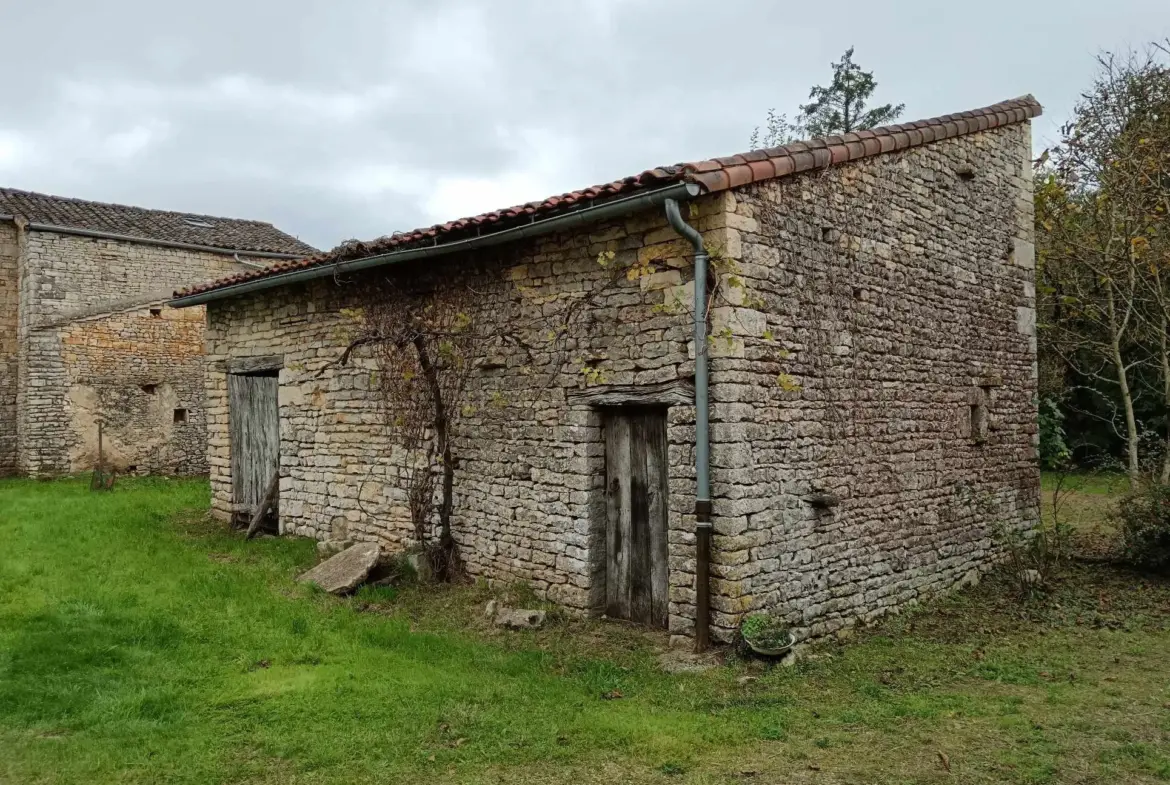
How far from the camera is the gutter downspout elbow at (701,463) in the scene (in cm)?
577

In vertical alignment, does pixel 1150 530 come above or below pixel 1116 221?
below

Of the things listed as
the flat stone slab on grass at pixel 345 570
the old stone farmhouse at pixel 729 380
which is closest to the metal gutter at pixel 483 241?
the old stone farmhouse at pixel 729 380

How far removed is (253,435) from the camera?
10734 millimetres

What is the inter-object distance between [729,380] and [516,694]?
255cm

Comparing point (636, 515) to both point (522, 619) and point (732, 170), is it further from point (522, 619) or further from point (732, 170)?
point (732, 170)

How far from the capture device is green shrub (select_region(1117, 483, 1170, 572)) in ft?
28.1

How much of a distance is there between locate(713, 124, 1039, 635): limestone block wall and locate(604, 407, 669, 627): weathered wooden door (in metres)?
0.78

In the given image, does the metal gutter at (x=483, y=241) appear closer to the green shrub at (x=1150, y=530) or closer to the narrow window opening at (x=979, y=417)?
the narrow window opening at (x=979, y=417)

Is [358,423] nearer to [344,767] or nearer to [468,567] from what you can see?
[468,567]

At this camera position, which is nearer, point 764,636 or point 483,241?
point 764,636

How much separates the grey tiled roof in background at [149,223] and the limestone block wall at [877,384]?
1607 centimetres

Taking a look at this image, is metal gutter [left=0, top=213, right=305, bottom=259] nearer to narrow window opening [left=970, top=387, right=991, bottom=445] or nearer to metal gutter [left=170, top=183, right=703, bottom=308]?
metal gutter [left=170, top=183, right=703, bottom=308]


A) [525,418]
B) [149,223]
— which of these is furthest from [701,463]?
[149,223]

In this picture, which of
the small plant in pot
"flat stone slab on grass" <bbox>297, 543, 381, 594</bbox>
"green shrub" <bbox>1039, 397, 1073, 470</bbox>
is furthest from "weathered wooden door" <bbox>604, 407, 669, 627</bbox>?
"green shrub" <bbox>1039, 397, 1073, 470</bbox>
